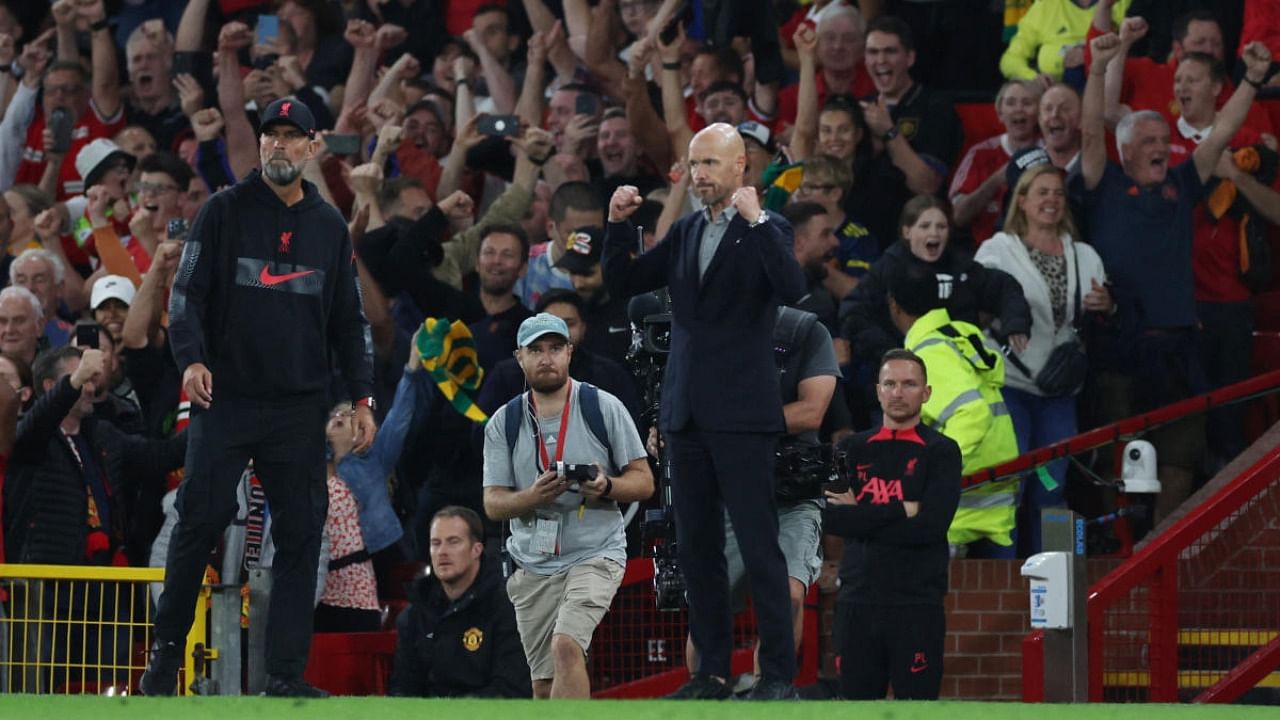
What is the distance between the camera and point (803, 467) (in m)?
9.26

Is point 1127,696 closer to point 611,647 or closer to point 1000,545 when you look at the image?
point 1000,545

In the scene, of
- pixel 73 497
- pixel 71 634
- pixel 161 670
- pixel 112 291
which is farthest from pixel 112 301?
pixel 161 670

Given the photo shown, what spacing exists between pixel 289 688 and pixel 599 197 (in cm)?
547

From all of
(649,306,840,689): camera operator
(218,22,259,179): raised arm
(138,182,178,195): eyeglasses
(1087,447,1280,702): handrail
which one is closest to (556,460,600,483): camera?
(649,306,840,689): camera operator

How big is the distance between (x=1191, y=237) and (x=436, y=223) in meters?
4.24

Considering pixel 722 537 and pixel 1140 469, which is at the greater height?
pixel 1140 469

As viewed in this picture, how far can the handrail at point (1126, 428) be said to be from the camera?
10.8 metres

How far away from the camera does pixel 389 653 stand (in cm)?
1098

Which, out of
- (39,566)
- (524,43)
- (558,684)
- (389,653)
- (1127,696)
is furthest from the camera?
(524,43)

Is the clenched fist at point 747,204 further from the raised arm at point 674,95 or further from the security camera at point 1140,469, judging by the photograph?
the raised arm at point 674,95

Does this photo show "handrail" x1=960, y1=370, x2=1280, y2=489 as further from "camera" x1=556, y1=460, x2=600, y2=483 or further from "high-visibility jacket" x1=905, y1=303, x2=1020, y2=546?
"camera" x1=556, y1=460, x2=600, y2=483

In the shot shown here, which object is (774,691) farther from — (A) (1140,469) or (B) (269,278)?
(A) (1140,469)

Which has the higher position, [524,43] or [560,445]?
[524,43]

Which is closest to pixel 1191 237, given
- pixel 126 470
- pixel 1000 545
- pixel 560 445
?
pixel 1000 545
